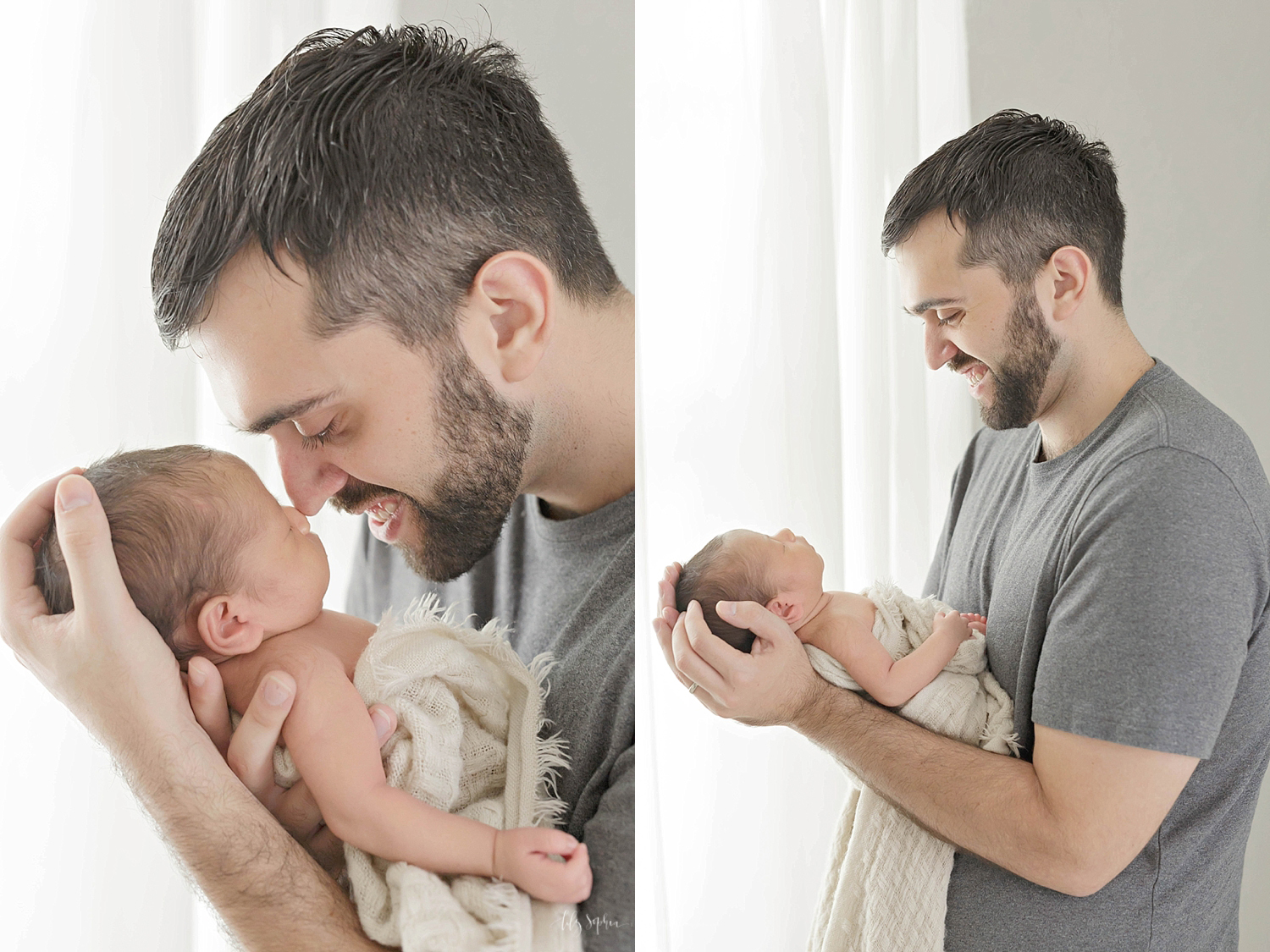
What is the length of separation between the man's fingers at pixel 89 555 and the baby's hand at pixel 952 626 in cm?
83

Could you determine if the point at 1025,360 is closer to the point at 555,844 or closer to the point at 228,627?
the point at 555,844

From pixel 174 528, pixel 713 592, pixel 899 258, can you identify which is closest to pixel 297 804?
pixel 174 528

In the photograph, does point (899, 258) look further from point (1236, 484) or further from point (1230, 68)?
point (1230, 68)

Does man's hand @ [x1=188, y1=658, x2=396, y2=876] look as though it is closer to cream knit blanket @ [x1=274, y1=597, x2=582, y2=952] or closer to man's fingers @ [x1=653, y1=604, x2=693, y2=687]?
cream knit blanket @ [x1=274, y1=597, x2=582, y2=952]

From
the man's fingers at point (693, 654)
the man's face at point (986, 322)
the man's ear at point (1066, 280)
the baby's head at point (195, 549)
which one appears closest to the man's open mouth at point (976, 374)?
the man's face at point (986, 322)

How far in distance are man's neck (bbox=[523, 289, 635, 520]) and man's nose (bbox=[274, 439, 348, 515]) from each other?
18 centimetres

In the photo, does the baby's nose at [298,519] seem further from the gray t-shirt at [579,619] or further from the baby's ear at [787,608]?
the baby's ear at [787,608]

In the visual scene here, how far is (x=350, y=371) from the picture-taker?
82 centimetres

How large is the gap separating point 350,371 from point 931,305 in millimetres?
745

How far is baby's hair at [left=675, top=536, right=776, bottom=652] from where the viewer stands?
1053mm

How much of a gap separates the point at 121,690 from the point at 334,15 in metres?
0.61

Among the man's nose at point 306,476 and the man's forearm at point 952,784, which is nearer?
the man's nose at point 306,476

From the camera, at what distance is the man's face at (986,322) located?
116 cm

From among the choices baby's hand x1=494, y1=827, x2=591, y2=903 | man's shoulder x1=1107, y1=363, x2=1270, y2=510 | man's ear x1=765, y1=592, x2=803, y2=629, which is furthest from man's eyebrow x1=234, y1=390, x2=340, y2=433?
man's shoulder x1=1107, y1=363, x2=1270, y2=510
